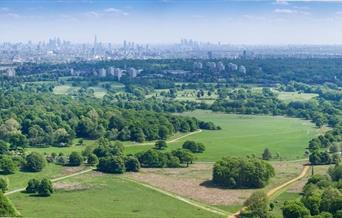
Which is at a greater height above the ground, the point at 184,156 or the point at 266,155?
the point at 184,156

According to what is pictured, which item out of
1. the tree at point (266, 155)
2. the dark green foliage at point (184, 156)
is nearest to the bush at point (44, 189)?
the dark green foliage at point (184, 156)

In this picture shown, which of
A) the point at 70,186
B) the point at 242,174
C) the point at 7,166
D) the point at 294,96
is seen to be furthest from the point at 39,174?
the point at 294,96

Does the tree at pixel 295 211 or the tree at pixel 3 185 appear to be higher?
the tree at pixel 295 211

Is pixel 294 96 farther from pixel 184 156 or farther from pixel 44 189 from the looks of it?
pixel 44 189

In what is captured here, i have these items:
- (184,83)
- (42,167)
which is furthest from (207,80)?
(42,167)

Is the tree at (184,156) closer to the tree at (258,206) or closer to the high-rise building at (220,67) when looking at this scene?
the tree at (258,206)

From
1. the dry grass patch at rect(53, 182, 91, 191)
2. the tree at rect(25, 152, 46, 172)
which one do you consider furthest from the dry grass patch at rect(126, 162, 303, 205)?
the tree at rect(25, 152, 46, 172)
